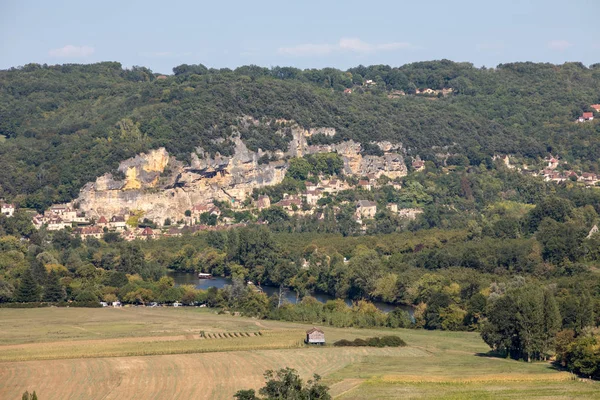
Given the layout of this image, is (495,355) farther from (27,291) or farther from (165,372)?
(27,291)

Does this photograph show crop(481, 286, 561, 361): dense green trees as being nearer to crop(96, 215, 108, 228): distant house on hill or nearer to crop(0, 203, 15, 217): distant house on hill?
crop(96, 215, 108, 228): distant house on hill

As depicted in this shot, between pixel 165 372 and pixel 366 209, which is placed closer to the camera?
pixel 165 372

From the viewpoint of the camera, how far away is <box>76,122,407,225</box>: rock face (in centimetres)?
12456

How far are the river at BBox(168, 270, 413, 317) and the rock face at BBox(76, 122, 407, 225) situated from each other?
18.9m

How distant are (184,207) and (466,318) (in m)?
55.0

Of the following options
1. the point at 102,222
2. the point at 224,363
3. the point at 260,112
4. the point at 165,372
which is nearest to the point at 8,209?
the point at 102,222

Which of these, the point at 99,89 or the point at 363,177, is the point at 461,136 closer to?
the point at 363,177

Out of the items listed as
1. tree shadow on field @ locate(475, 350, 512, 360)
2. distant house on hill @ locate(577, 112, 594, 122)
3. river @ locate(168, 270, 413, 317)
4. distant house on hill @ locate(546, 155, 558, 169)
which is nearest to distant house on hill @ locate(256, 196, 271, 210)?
river @ locate(168, 270, 413, 317)

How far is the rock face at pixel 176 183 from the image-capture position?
125m

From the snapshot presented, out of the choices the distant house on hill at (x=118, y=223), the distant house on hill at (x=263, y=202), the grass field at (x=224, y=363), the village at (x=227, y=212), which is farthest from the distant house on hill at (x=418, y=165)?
Result: the grass field at (x=224, y=363)

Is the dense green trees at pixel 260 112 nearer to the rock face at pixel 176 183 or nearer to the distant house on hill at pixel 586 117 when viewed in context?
the rock face at pixel 176 183

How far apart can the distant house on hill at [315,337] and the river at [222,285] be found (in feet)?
52.3

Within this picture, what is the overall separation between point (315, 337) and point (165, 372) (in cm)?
1238

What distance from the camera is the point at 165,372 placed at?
2335 inches
